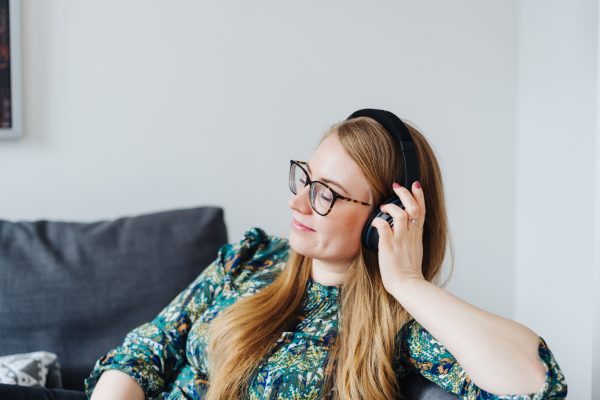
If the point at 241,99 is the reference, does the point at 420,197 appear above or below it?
below

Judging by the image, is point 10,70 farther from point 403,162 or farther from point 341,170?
point 403,162

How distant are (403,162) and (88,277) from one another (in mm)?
887

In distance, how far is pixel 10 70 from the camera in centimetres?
203

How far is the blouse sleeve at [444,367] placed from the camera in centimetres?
112

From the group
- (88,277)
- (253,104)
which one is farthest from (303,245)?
(253,104)

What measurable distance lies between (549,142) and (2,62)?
64.1 inches

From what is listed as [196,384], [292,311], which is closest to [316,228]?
[292,311]

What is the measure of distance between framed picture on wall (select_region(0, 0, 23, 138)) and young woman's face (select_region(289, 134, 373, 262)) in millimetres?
1071

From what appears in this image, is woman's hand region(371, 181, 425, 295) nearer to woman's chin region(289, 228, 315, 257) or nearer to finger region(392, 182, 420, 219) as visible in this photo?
finger region(392, 182, 420, 219)

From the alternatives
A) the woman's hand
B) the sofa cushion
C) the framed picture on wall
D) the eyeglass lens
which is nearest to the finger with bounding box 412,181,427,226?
the woman's hand

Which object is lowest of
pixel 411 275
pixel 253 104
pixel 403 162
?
pixel 411 275

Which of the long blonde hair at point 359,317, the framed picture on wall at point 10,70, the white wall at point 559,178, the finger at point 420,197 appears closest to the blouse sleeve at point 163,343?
the long blonde hair at point 359,317

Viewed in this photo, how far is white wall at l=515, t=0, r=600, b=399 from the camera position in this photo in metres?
1.97

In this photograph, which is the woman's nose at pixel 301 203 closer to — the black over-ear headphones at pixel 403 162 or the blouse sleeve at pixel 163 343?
the black over-ear headphones at pixel 403 162
